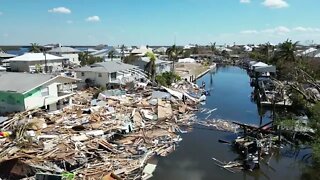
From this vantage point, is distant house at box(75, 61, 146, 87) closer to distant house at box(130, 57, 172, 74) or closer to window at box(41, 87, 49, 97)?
distant house at box(130, 57, 172, 74)

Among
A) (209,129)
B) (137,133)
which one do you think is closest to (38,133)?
(137,133)

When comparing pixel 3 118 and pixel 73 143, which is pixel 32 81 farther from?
pixel 73 143

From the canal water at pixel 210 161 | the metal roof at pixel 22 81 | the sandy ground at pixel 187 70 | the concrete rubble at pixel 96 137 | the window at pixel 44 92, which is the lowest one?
the canal water at pixel 210 161

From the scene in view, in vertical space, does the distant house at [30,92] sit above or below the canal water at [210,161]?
above

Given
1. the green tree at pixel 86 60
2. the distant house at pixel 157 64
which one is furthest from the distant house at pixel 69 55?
the distant house at pixel 157 64

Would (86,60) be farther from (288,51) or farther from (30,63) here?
(288,51)

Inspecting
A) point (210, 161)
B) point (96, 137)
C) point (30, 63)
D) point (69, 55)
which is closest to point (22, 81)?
point (96, 137)

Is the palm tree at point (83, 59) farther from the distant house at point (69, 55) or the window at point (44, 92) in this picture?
the window at point (44, 92)
